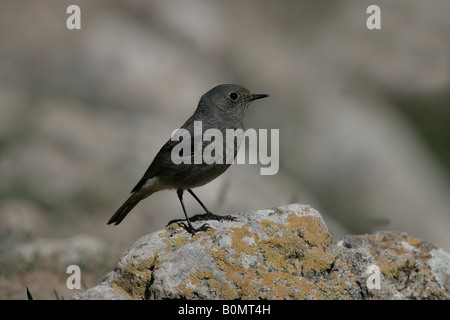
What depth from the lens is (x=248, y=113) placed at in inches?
513

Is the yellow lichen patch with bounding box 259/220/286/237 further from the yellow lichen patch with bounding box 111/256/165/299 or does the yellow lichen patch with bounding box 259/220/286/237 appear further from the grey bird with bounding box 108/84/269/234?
the yellow lichen patch with bounding box 111/256/165/299

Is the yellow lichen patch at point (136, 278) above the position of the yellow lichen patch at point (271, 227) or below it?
below

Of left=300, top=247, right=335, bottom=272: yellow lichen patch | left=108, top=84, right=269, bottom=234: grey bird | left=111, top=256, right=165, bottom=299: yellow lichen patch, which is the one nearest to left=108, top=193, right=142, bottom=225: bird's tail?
left=108, top=84, right=269, bottom=234: grey bird

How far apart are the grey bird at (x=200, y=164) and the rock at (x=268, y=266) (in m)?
0.72

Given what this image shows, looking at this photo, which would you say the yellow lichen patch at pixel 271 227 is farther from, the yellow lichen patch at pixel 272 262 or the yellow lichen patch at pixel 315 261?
the yellow lichen patch at pixel 315 261

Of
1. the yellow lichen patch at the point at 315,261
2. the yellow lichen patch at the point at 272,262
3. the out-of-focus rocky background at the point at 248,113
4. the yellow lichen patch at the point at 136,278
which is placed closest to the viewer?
Answer: the yellow lichen patch at the point at 272,262

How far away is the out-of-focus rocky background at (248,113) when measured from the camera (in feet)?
33.6

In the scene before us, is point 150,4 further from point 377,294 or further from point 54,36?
point 377,294

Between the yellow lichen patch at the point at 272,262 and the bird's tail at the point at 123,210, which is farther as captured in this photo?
the bird's tail at the point at 123,210

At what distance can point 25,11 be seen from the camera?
1280 cm

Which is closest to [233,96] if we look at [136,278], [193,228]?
[193,228]

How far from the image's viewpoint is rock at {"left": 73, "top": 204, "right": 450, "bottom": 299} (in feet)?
14.9

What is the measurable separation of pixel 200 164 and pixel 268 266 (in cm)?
155

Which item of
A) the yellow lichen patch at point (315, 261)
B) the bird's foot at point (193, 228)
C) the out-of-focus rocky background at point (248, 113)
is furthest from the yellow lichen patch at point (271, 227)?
the out-of-focus rocky background at point (248, 113)
